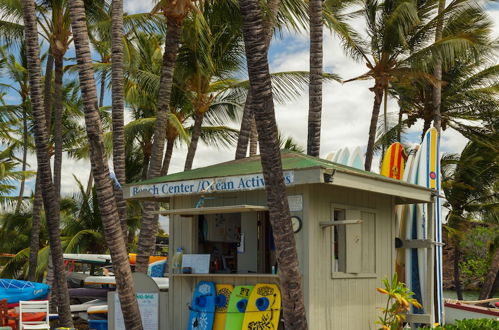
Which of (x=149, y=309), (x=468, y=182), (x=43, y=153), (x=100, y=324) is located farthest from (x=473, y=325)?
(x=468, y=182)

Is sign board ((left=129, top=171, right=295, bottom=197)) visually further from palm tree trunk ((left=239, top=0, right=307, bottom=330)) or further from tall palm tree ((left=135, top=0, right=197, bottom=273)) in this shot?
tall palm tree ((left=135, top=0, right=197, bottom=273))

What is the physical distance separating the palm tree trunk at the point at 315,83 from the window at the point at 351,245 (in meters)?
3.46

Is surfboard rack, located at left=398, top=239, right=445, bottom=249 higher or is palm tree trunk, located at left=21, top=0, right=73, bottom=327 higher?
palm tree trunk, located at left=21, top=0, right=73, bottom=327

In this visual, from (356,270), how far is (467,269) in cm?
3172

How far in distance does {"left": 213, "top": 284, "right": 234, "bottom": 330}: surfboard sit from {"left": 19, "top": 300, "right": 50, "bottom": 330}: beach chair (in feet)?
11.3

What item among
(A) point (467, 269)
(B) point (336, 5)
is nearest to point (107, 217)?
(B) point (336, 5)

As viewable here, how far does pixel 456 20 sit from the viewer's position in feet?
87.5

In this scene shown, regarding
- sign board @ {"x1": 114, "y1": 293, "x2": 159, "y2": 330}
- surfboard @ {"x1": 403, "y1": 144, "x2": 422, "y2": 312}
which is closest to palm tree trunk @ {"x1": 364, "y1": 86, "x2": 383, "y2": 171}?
surfboard @ {"x1": 403, "y1": 144, "x2": 422, "y2": 312}

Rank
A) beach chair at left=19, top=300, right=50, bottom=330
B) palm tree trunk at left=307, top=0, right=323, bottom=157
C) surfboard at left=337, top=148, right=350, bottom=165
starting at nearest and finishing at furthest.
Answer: beach chair at left=19, top=300, right=50, bottom=330 → palm tree trunk at left=307, top=0, right=323, bottom=157 → surfboard at left=337, top=148, right=350, bottom=165

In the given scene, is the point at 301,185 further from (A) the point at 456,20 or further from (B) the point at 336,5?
(A) the point at 456,20

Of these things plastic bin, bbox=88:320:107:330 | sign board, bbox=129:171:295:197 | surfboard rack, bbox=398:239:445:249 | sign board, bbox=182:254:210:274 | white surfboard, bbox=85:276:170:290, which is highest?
sign board, bbox=129:171:295:197

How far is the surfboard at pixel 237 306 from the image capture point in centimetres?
1158

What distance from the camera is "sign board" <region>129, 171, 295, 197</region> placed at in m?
11.3

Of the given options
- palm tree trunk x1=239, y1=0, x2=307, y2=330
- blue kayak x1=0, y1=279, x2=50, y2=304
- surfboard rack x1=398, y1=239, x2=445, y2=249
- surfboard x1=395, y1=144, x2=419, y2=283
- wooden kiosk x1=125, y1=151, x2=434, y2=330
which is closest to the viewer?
palm tree trunk x1=239, y1=0, x2=307, y2=330
